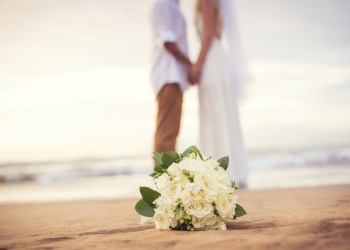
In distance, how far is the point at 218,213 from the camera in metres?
2.04

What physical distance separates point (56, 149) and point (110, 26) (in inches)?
347

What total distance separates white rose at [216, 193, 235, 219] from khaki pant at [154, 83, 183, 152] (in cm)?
220

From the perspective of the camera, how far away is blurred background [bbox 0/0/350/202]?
994cm

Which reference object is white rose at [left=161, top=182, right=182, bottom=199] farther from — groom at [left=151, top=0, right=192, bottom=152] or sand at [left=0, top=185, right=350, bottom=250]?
groom at [left=151, top=0, right=192, bottom=152]

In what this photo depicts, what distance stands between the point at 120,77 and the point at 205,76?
7.57 m

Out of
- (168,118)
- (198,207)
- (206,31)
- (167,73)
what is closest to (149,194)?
(198,207)

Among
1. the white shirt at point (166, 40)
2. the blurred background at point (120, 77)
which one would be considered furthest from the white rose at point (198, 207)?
the blurred background at point (120, 77)

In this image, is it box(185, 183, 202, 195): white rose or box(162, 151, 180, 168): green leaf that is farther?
box(162, 151, 180, 168): green leaf

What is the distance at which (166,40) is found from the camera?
420 cm

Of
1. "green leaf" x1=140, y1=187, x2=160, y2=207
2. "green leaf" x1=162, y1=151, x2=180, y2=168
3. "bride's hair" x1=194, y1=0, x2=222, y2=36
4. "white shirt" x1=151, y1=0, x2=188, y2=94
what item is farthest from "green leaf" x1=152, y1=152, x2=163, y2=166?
"bride's hair" x1=194, y1=0, x2=222, y2=36

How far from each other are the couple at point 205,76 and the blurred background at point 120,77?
11.7 ft

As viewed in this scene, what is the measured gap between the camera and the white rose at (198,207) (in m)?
1.98

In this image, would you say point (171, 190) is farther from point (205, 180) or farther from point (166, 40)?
point (166, 40)

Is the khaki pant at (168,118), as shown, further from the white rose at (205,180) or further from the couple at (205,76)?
the white rose at (205,180)
